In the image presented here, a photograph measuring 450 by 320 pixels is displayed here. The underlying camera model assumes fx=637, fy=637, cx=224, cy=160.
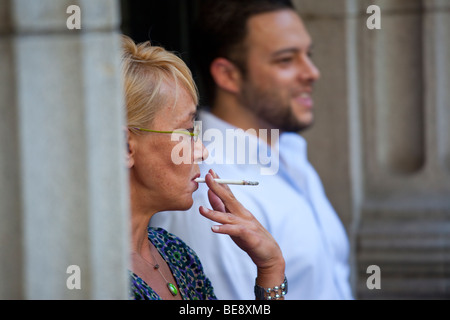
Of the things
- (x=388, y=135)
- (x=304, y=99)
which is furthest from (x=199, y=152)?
(x=388, y=135)

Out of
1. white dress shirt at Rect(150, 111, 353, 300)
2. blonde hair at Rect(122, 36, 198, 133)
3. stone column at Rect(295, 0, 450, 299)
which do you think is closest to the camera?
blonde hair at Rect(122, 36, 198, 133)

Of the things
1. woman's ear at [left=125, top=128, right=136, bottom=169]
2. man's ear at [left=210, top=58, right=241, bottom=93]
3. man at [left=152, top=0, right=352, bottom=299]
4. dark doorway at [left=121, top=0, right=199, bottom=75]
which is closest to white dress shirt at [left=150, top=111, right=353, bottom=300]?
man at [left=152, top=0, right=352, bottom=299]

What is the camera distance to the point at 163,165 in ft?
5.37

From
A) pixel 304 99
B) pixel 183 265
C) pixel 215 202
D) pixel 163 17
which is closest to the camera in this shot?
pixel 215 202

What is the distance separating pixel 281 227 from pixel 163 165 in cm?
86

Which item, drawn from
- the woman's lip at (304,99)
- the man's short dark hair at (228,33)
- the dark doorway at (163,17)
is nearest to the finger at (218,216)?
the man's short dark hair at (228,33)

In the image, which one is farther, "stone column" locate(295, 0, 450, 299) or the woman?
"stone column" locate(295, 0, 450, 299)

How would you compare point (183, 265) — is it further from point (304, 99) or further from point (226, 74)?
point (304, 99)

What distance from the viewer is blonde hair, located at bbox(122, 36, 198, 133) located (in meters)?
1.61

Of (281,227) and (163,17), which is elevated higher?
(163,17)

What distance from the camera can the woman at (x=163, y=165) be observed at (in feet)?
5.32

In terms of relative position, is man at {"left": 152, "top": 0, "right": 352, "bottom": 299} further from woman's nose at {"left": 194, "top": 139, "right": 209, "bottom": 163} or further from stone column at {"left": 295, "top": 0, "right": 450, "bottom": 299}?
stone column at {"left": 295, "top": 0, "right": 450, "bottom": 299}
